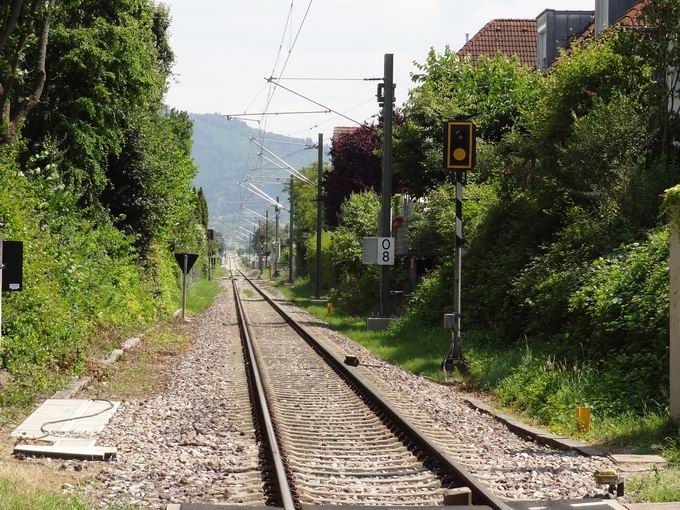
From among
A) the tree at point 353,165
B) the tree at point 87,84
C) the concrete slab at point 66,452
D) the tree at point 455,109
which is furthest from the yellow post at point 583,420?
the tree at point 353,165

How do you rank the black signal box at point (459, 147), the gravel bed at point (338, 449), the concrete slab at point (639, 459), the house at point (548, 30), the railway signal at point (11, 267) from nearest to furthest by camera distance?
the gravel bed at point (338, 449) < the concrete slab at point (639, 459) < the railway signal at point (11, 267) < the black signal box at point (459, 147) < the house at point (548, 30)

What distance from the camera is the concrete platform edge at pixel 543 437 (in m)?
10.5

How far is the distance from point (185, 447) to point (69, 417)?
7.07 feet

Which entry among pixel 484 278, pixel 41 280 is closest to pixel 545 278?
pixel 484 278

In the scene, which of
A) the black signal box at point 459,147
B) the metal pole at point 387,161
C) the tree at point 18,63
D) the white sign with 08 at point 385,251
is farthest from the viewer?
the metal pole at point 387,161

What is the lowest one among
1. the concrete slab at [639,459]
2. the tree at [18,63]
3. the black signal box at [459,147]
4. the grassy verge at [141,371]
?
the grassy verge at [141,371]

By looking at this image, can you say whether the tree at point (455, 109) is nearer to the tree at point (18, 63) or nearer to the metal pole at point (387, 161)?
the metal pole at point (387, 161)

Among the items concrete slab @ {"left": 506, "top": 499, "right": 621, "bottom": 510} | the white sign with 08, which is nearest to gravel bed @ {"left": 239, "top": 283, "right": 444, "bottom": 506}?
concrete slab @ {"left": 506, "top": 499, "right": 621, "bottom": 510}

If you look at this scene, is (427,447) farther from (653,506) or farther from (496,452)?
(653,506)

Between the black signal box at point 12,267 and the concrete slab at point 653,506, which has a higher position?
the black signal box at point 12,267

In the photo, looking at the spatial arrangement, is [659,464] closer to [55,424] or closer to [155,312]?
[55,424]

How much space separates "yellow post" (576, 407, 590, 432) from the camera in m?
11.8

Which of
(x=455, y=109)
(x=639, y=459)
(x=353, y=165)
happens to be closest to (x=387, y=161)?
(x=455, y=109)

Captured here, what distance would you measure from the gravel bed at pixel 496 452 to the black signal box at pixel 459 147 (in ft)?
12.3
